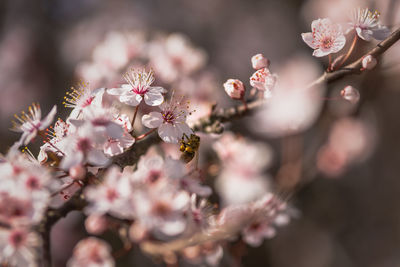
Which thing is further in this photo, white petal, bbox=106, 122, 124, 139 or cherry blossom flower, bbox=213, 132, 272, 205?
cherry blossom flower, bbox=213, 132, 272, 205

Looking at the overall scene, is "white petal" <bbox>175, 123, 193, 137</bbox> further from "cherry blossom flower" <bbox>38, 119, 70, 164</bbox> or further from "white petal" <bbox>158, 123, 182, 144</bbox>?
"cherry blossom flower" <bbox>38, 119, 70, 164</bbox>

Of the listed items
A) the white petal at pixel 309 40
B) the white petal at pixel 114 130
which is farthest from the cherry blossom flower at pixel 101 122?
the white petal at pixel 309 40

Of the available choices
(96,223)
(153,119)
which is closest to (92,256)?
(96,223)

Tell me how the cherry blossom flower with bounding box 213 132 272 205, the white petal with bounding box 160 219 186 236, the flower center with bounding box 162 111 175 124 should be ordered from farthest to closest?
the cherry blossom flower with bounding box 213 132 272 205 < the flower center with bounding box 162 111 175 124 < the white petal with bounding box 160 219 186 236

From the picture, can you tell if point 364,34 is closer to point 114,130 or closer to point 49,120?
point 114,130

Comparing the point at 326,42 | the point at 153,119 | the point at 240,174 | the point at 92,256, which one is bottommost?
the point at 240,174

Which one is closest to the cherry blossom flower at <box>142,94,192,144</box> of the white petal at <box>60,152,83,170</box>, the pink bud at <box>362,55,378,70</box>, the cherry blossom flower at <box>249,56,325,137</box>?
the white petal at <box>60,152,83,170</box>

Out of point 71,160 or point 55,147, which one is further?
point 55,147

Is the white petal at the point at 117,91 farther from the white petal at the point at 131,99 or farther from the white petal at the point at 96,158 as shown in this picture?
the white petal at the point at 96,158
